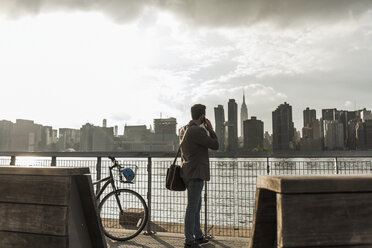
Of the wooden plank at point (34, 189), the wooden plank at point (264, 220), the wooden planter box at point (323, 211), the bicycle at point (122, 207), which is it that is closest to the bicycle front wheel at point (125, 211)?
the bicycle at point (122, 207)

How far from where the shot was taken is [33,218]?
7.41 ft

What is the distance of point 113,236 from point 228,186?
6.71 feet

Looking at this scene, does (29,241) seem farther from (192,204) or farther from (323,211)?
A: (192,204)

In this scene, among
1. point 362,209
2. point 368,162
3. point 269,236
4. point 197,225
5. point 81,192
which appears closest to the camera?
point 362,209

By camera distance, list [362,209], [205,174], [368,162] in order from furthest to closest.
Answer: [368,162], [205,174], [362,209]

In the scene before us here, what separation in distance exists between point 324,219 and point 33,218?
189 centimetres

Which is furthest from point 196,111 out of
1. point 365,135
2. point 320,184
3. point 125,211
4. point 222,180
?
point 365,135

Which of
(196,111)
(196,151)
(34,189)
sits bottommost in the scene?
(34,189)

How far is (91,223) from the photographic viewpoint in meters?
2.45

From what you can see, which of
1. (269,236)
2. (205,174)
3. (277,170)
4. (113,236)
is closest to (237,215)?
(277,170)

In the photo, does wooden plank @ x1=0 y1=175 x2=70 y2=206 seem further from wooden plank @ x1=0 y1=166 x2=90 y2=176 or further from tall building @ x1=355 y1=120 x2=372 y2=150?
tall building @ x1=355 y1=120 x2=372 y2=150

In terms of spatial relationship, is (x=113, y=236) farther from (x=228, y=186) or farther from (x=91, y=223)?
(x=91, y=223)

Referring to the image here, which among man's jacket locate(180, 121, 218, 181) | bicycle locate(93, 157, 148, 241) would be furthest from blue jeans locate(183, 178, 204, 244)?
bicycle locate(93, 157, 148, 241)

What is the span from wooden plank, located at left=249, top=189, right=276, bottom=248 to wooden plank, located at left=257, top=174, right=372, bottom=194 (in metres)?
0.33
